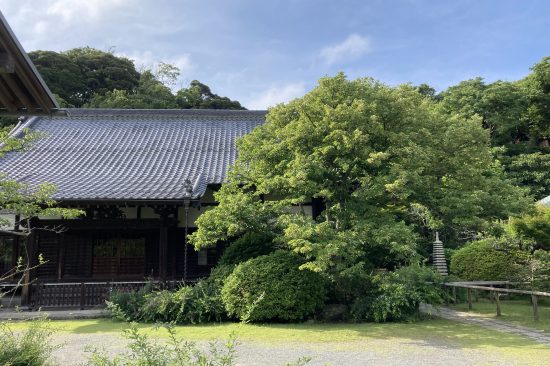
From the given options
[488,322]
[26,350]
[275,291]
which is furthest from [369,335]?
[26,350]

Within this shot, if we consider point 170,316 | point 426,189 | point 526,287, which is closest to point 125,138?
point 170,316

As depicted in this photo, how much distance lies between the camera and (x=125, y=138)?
17.7m

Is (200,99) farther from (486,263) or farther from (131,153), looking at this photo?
(486,263)

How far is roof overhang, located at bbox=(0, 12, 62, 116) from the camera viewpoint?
3.95m

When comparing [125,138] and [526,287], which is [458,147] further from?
[125,138]

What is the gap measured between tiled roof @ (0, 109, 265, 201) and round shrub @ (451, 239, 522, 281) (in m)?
8.87

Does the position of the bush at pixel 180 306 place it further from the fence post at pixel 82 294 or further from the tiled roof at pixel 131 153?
the tiled roof at pixel 131 153

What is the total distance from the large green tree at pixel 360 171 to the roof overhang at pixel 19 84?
17.0ft

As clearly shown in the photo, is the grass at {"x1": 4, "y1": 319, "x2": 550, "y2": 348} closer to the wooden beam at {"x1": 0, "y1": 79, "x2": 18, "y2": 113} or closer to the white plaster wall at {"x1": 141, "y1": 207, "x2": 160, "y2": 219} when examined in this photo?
the white plaster wall at {"x1": 141, "y1": 207, "x2": 160, "y2": 219}

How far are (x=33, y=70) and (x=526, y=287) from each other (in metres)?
12.8

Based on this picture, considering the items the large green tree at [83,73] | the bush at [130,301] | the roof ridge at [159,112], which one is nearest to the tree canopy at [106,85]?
the large green tree at [83,73]

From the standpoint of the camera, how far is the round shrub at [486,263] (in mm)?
13242

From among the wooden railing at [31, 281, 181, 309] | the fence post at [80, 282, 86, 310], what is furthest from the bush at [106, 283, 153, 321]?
the fence post at [80, 282, 86, 310]

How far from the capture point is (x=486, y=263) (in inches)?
537
